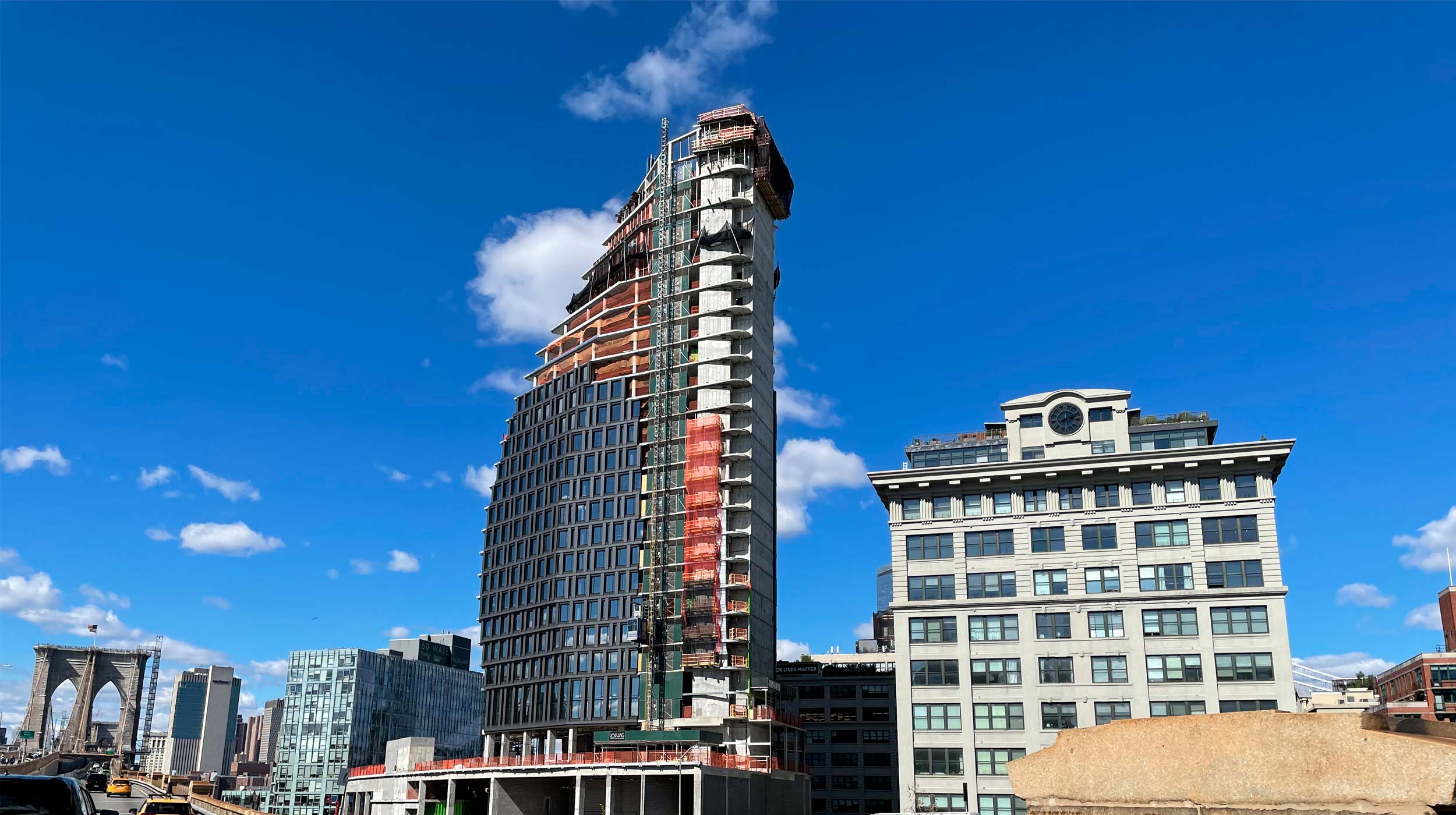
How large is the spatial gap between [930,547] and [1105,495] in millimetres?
14559

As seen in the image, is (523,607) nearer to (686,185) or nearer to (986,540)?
(686,185)

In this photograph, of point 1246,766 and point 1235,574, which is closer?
point 1246,766

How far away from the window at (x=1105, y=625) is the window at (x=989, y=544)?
26.2 ft

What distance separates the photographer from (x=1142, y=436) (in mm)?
88500

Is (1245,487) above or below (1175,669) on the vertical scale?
above

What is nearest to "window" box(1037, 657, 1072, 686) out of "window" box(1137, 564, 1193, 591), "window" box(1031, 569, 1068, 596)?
"window" box(1031, 569, 1068, 596)

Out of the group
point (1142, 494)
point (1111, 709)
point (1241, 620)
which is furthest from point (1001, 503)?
point (1241, 620)

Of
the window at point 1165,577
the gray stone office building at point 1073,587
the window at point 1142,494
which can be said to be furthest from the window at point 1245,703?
the window at point 1142,494

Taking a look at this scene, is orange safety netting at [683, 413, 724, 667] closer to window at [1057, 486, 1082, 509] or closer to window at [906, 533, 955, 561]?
window at [906, 533, 955, 561]

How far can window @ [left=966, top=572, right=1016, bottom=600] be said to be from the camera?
286 ft

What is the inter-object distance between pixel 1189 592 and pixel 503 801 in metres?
63.5

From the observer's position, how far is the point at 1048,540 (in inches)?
3445

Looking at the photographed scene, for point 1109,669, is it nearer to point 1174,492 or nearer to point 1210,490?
point 1174,492

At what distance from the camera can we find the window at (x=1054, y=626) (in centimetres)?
8488
